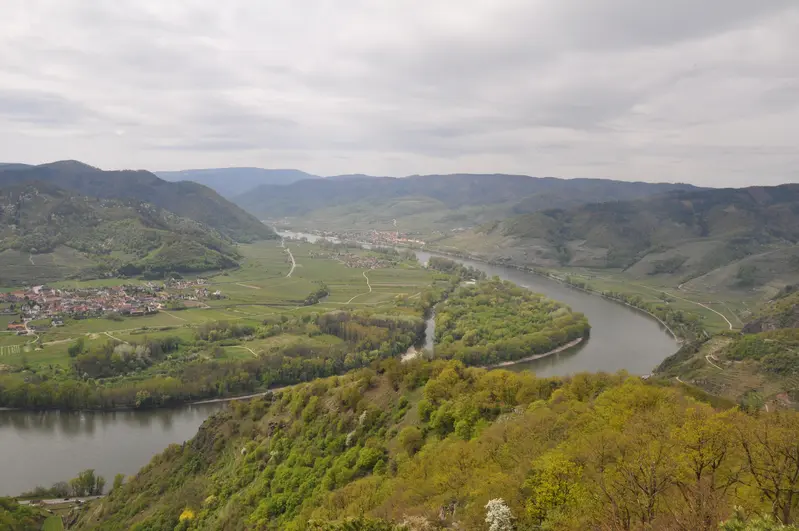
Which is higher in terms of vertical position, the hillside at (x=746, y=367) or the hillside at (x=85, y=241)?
the hillside at (x=85, y=241)

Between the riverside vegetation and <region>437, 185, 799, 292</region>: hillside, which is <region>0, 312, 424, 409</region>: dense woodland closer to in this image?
the riverside vegetation

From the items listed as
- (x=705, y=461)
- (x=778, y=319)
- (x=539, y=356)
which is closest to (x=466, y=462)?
(x=705, y=461)

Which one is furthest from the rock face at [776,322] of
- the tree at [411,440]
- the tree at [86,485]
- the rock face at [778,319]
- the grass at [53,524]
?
the grass at [53,524]

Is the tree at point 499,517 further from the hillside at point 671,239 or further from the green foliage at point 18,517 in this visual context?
the hillside at point 671,239

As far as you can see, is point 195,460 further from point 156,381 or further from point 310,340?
point 310,340

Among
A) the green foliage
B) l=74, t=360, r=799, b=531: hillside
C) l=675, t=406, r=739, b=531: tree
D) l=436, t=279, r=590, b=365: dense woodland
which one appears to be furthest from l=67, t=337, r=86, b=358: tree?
l=675, t=406, r=739, b=531: tree

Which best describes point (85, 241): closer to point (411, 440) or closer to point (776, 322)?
point (411, 440)

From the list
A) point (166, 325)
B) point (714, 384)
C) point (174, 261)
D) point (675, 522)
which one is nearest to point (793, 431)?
point (675, 522)
